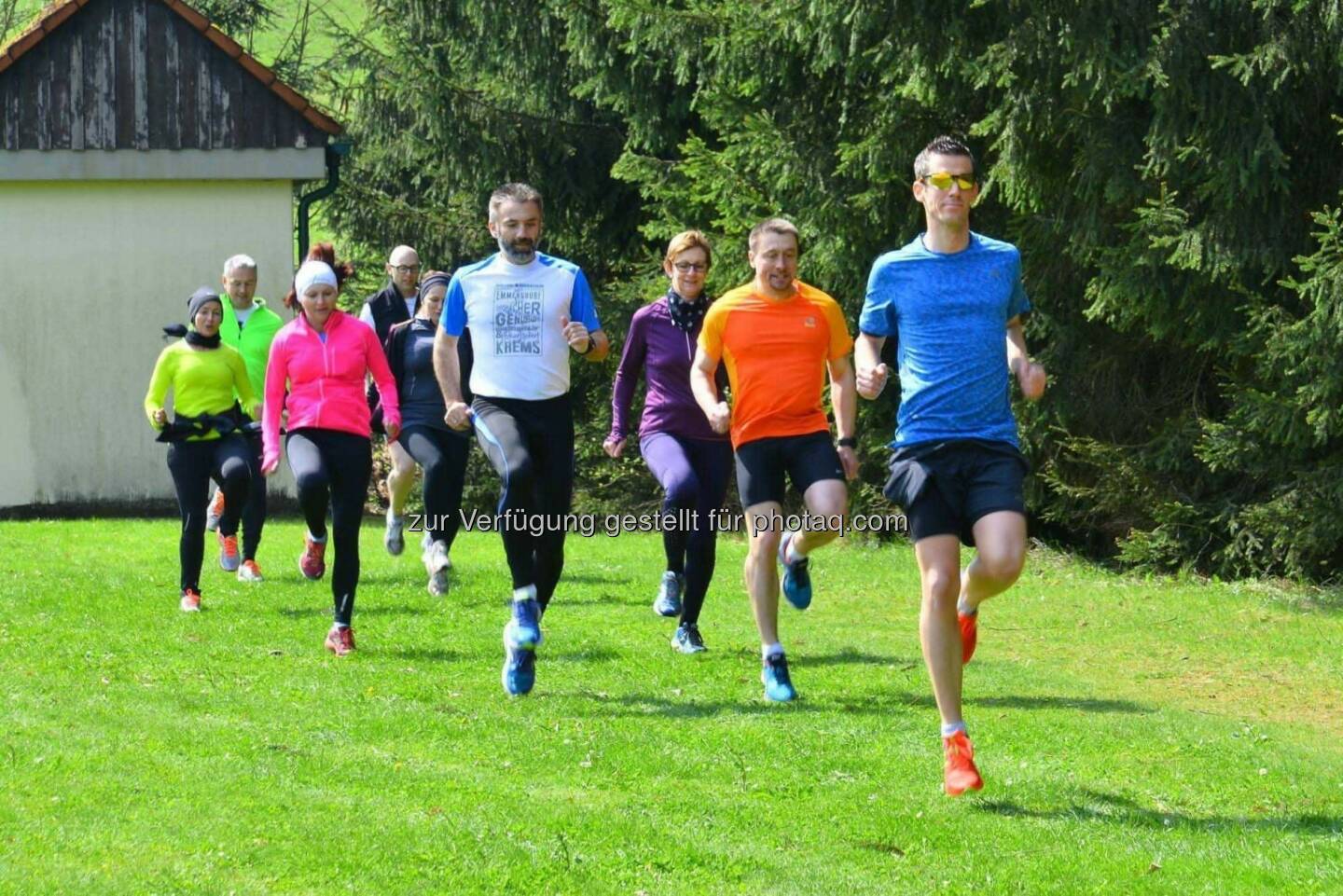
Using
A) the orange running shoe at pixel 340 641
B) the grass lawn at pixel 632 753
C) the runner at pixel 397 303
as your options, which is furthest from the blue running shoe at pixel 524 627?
the runner at pixel 397 303

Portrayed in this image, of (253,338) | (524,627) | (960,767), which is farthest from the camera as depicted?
(253,338)

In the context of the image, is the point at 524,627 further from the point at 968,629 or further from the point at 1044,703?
the point at 1044,703

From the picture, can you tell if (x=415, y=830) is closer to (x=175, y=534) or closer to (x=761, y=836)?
(x=761, y=836)

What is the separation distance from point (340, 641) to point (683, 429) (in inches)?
83.3

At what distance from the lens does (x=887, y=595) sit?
14.3 metres

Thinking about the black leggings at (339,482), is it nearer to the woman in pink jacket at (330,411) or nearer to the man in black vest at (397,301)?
the woman in pink jacket at (330,411)

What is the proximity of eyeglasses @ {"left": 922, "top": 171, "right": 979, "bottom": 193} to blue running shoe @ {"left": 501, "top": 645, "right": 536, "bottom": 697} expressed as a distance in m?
3.09

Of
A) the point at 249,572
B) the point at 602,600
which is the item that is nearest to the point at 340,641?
the point at 602,600

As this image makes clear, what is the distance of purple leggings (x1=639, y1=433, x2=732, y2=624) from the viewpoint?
9.82m

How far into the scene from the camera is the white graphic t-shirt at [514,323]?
29.1ft

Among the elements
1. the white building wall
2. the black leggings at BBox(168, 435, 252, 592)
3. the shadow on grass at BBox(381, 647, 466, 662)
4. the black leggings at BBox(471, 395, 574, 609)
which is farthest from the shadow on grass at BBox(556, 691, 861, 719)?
the white building wall

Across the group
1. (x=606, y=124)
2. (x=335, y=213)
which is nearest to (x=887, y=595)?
(x=606, y=124)

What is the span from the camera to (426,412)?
12.5 m

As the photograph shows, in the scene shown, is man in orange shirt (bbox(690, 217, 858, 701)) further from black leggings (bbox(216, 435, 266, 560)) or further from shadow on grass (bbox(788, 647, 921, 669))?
black leggings (bbox(216, 435, 266, 560))
